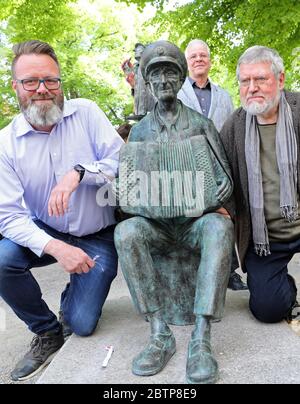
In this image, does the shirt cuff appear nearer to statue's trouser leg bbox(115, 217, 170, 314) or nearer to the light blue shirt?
the light blue shirt

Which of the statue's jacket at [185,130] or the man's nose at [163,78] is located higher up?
the man's nose at [163,78]

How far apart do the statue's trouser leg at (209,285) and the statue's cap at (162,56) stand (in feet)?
2.91

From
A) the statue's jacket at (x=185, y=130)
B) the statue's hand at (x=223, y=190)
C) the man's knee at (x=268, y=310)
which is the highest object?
the statue's jacket at (x=185, y=130)

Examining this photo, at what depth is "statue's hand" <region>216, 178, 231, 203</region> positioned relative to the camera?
2.80 metres

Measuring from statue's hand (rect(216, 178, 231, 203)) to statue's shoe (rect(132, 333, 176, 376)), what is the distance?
80 centimetres

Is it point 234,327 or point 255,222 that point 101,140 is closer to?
point 255,222

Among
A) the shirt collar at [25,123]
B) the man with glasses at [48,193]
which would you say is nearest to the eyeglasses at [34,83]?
the man with glasses at [48,193]

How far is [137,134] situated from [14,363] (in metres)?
1.77

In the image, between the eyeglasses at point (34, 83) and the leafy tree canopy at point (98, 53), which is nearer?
the eyeglasses at point (34, 83)

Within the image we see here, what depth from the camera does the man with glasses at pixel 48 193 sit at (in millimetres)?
3031

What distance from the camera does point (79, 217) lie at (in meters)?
3.27

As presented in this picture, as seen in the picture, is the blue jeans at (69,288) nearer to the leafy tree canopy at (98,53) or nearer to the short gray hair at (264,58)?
the short gray hair at (264,58)

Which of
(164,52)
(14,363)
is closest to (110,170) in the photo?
(164,52)

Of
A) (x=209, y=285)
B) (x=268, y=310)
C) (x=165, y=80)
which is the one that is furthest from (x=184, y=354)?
(x=165, y=80)
